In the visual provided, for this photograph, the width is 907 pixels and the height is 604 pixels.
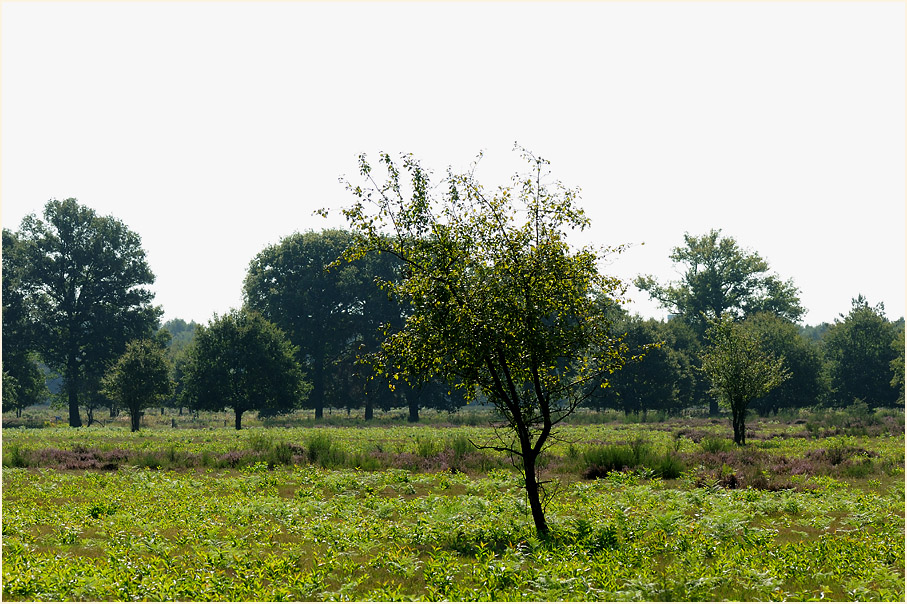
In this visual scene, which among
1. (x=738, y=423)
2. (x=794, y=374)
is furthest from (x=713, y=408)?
(x=738, y=423)

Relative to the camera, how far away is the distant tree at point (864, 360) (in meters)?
68.5

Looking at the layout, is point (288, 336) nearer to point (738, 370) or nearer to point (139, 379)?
point (139, 379)

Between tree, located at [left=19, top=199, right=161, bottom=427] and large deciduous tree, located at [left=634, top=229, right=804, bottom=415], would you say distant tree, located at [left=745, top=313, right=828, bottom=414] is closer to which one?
large deciduous tree, located at [left=634, top=229, right=804, bottom=415]

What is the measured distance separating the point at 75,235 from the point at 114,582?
6790 centimetres

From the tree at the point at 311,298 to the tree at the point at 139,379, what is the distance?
21.1m

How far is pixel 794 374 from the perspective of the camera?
65.6m

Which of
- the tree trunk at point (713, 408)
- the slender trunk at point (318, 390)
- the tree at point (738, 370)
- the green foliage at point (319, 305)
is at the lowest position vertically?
the tree trunk at point (713, 408)

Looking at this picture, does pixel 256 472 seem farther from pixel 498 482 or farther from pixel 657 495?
pixel 657 495

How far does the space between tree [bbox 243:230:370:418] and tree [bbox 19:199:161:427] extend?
11974 millimetres

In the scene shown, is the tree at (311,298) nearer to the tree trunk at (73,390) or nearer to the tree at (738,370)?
the tree trunk at (73,390)

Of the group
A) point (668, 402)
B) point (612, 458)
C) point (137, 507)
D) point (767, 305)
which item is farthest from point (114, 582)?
point (767, 305)

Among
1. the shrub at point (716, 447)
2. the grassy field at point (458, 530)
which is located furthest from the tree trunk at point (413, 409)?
the grassy field at point (458, 530)

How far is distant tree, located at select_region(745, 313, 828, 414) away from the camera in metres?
65.1

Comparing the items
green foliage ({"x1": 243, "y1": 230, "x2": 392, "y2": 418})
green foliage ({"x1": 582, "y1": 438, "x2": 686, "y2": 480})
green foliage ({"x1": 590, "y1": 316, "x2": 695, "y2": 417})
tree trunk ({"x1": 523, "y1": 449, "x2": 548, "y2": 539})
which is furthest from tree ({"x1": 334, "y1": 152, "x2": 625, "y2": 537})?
green foliage ({"x1": 243, "y1": 230, "x2": 392, "y2": 418})
